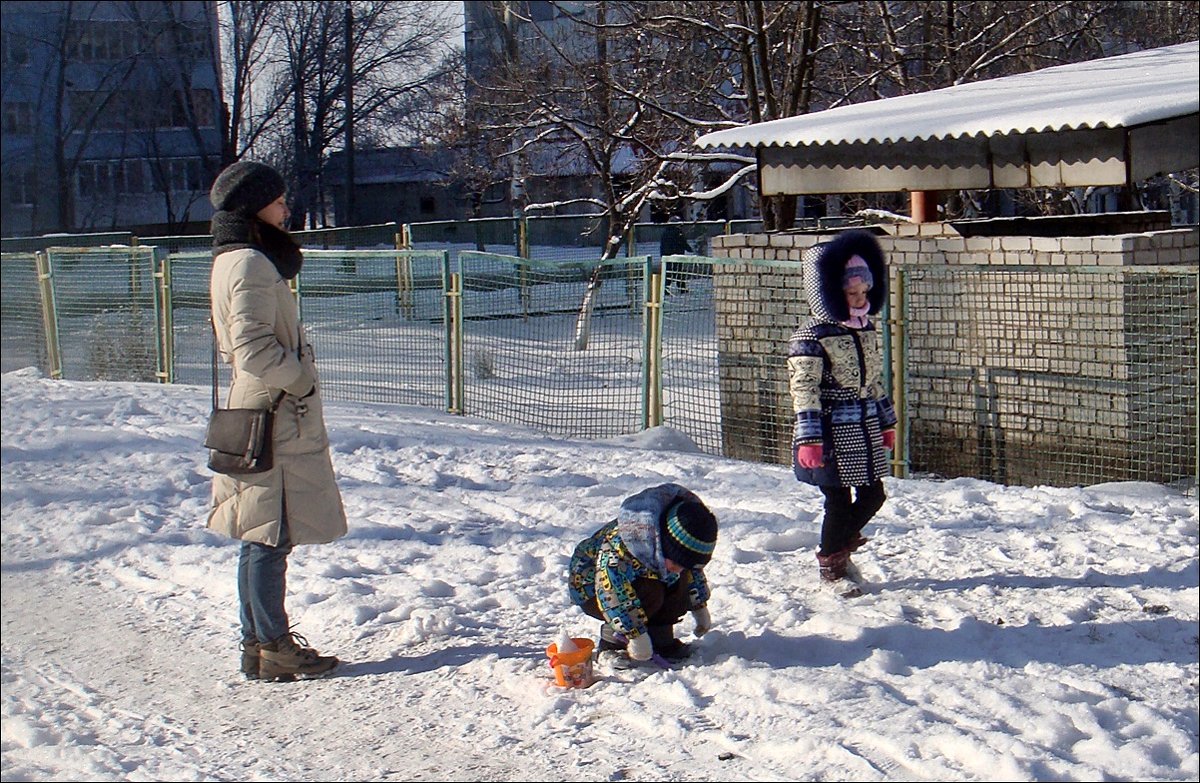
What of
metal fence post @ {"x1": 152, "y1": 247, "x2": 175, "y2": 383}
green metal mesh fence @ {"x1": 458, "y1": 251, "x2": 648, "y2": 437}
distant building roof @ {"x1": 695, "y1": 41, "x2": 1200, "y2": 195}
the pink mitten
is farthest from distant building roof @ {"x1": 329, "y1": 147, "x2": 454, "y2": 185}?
the pink mitten

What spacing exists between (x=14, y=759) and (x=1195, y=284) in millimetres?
6144

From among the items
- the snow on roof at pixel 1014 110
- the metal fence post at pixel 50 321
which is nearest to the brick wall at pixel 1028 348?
the snow on roof at pixel 1014 110

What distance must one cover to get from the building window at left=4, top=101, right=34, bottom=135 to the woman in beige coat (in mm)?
22870

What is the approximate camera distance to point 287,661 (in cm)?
511

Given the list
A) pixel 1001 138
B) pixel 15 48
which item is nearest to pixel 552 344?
pixel 1001 138

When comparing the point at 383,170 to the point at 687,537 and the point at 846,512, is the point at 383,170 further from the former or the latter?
the point at 687,537

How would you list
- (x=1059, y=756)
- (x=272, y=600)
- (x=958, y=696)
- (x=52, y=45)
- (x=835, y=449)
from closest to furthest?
1. (x=1059, y=756)
2. (x=958, y=696)
3. (x=272, y=600)
4. (x=835, y=449)
5. (x=52, y=45)

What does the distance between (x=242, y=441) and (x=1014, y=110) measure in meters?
5.63

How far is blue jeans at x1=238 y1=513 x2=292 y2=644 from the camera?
4988mm

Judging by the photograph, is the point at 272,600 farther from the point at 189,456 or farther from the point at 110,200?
the point at 110,200

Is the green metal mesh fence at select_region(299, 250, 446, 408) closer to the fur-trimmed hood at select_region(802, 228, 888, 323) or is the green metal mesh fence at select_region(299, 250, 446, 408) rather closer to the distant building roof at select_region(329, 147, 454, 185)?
the fur-trimmed hood at select_region(802, 228, 888, 323)

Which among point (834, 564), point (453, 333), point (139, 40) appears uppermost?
point (139, 40)

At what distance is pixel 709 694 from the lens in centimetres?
473

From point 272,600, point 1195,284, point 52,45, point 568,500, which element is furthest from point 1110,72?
point 52,45
